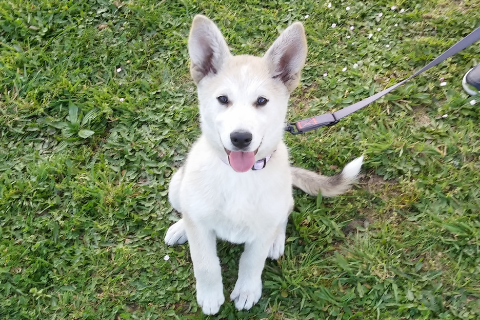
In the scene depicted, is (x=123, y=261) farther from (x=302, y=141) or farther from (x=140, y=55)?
(x=140, y=55)

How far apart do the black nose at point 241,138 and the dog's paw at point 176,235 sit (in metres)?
1.43

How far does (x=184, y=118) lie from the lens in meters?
4.14

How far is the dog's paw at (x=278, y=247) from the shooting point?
330cm

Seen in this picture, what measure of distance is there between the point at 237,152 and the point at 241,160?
56 millimetres

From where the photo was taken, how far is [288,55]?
2.57 m

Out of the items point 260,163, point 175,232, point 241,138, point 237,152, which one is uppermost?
point 241,138

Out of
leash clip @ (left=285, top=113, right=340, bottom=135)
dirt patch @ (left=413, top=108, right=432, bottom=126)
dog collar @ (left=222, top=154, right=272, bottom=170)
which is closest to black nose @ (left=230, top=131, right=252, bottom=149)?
dog collar @ (left=222, top=154, right=272, bottom=170)

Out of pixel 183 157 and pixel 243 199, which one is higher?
pixel 243 199

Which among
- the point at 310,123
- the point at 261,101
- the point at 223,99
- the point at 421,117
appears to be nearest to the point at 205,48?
the point at 223,99

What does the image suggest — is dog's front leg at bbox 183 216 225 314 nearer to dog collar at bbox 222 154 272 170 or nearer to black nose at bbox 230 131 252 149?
dog collar at bbox 222 154 272 170

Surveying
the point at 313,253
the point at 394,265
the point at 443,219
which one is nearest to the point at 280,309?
the point at 313,253

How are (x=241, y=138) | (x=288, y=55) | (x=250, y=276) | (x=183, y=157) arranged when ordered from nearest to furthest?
(x=241, y=138) < (x=288, y=55) < (x=250, y=276) < (x=183, y=157)

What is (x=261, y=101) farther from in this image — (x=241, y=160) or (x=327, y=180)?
(x=327, y=180)

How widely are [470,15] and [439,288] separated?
3117mm
